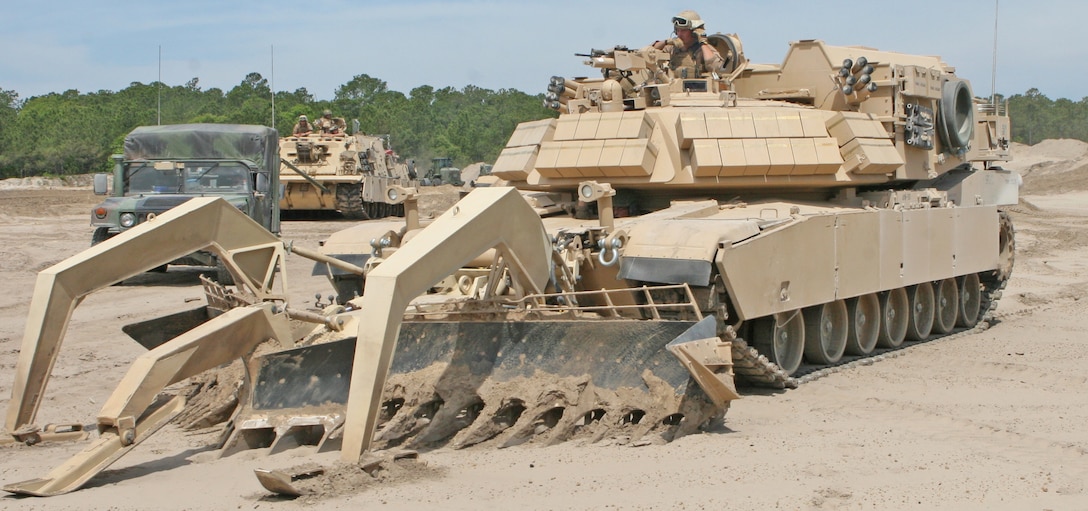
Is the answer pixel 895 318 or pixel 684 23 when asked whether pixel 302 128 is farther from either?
pixel 895 318

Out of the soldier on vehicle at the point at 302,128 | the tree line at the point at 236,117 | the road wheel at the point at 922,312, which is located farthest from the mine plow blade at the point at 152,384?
the tree line at the point at 236,117

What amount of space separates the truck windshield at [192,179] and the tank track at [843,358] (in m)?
9.87

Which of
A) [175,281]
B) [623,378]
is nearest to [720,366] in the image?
[623,378]

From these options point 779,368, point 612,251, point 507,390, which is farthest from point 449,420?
point 779,368

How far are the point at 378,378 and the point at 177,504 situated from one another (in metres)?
1.13

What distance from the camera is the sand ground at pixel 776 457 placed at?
6.22m

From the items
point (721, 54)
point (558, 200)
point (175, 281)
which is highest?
point (721, 54)

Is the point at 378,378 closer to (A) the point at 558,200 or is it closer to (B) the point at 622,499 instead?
(B) the point at 622,499

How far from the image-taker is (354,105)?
63500mm

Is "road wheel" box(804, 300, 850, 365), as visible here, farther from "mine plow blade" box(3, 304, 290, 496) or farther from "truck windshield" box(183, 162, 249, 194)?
"truck windshield" box(183, 162, 249, 194)

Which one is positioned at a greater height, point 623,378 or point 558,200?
point 558,200

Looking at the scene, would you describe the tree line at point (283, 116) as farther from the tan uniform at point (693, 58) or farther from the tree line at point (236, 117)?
the tan uniform at point (693, 58)

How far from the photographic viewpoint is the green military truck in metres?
18.3

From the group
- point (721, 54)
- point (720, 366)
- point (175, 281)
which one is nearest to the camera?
point (720, 366)
